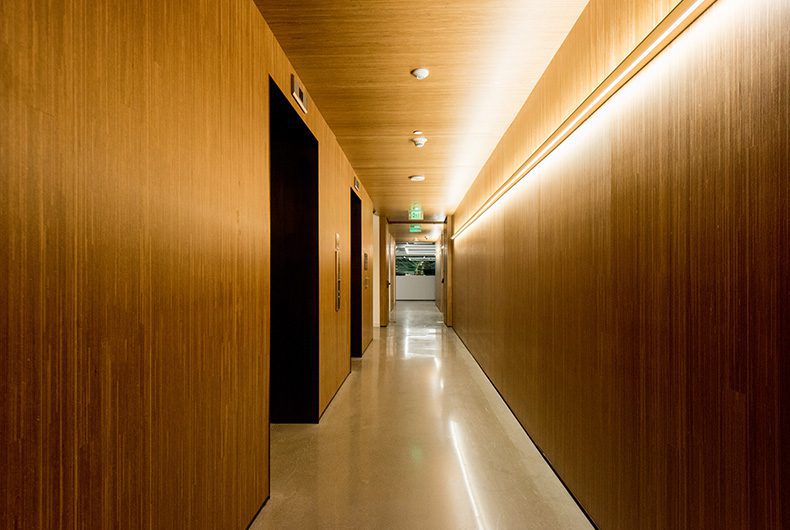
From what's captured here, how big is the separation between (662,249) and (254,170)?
2293 millimetres

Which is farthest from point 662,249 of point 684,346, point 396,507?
point 396,507

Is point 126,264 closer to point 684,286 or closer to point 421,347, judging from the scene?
point 684,286

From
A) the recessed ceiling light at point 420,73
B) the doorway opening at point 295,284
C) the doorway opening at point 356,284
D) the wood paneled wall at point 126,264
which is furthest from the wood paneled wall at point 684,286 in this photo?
the doorway opening at point 356,284

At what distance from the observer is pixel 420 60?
11.0ft

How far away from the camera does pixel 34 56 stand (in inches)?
43.8

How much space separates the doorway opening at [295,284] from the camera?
437 centimetres

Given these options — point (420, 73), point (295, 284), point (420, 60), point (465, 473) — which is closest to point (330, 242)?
point (295, 284)

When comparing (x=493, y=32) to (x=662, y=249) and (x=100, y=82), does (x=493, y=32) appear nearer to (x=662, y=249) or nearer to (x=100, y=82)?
(x=662, y=249)

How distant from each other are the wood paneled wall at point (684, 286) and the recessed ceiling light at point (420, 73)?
115 centimetres

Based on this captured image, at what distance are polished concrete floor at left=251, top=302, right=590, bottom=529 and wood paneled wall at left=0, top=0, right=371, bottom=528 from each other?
0.68m

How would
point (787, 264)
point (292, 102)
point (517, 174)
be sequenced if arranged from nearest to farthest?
point (787, 264) < point (292, 102) < point (517, 174)

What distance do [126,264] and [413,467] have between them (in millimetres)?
2698

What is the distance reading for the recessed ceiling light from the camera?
3.51m

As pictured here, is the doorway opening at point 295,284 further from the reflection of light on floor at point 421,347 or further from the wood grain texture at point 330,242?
the reflection of light on floor at point 421,347
